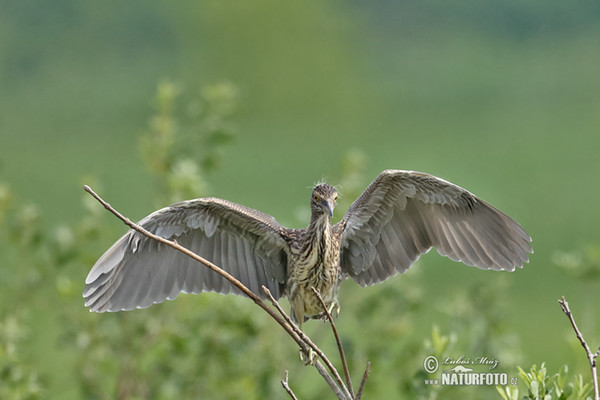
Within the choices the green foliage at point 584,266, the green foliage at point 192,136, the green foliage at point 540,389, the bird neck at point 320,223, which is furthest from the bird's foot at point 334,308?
the green foliage at point 192,136

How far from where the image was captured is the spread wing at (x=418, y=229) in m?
3.85

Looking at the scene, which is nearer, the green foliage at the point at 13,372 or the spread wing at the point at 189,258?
the spread wing at the point at 189,258

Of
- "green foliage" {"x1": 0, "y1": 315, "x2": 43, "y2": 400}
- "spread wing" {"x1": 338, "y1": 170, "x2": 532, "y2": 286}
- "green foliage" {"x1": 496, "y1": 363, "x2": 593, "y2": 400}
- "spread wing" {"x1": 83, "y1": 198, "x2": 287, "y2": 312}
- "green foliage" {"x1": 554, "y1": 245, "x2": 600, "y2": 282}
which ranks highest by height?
"green foliage" {"x1": 554, "y1": 245, "x2": 600, "y2": 282}

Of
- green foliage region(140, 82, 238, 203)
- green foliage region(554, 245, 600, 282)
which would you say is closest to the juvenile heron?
green foliage region(554, 245, 600, 282)

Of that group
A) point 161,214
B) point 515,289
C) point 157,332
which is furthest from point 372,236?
point 515,289

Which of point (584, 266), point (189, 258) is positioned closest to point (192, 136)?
point (189, 258)

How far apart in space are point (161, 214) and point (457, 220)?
1.35 m

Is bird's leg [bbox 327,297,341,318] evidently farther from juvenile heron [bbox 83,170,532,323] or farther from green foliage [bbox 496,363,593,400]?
green foliage [bbox 496,363,593,400]

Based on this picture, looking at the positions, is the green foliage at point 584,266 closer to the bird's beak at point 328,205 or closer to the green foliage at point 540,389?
the bird's beak at point 328,205

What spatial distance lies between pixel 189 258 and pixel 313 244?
0.60 meters

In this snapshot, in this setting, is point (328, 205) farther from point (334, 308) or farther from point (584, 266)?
point (584, 266)

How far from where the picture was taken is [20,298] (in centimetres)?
525

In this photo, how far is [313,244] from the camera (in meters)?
3.76

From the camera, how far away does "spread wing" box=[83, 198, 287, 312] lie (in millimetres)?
3732
